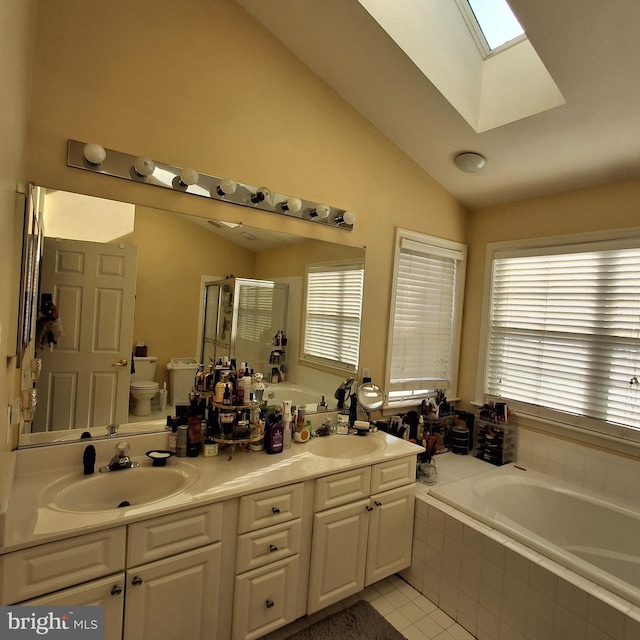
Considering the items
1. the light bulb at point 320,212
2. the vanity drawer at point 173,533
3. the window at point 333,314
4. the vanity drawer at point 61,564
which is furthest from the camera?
the window at point 333,314

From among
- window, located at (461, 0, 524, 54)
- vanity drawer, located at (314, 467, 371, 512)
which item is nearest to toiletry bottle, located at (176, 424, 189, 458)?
vanity drawer, located at (314, 467, 371, 512)

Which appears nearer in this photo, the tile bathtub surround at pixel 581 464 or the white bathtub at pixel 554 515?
the white bathtub at pixel 554 515

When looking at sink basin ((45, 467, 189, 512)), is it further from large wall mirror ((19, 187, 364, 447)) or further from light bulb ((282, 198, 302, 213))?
light bulb ((282, 198, 302, 213))

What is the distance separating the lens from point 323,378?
2.40 m

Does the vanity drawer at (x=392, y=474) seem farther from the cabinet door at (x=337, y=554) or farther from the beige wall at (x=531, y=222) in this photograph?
the beige wall at (x=531, y=222)

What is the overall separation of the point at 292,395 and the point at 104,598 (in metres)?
1.24

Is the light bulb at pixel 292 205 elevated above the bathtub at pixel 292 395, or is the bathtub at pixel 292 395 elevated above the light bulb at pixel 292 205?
the light bulb at pixel 292 205

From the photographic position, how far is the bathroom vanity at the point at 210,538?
1.20 metres

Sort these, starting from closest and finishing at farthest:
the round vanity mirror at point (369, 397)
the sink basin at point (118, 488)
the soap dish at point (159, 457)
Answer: the sink basin at point (118, 488)
the soap dish at point (159, 457)
the round vanity mirror at point (369, 397)

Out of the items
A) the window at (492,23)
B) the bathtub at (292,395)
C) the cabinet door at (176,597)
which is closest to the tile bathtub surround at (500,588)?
the bathtub at (292,395)

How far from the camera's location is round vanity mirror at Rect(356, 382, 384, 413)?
8.08 feet

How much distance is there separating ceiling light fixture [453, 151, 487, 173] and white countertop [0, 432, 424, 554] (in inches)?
70.1

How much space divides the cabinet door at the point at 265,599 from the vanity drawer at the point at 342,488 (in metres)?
0.27

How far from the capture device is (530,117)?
78.1 inches
